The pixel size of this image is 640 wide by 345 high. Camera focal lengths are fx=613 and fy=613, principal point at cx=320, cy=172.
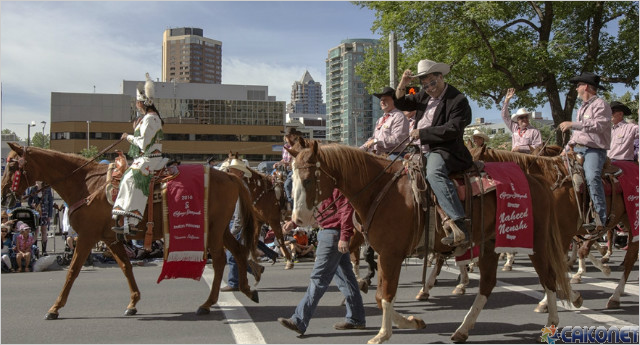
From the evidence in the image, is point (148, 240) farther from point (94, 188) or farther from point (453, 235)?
point (453, 235)

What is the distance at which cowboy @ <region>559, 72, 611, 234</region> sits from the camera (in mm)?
8641

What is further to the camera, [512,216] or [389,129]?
[389,129]

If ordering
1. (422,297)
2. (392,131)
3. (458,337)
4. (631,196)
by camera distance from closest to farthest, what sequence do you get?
(458,337) → (392,131) → (631,196) → (422,297)

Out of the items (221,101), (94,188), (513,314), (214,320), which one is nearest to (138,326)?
(214,320)

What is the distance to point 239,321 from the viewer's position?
26.7 feet

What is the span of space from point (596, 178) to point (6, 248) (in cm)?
1236

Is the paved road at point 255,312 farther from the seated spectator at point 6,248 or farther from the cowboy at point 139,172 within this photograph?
the seated spectator at point 6,248

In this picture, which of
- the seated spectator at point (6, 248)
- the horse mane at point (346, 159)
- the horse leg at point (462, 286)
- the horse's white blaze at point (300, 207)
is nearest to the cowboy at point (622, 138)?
the horse leg at point (462, 286)

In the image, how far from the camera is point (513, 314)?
8.41 meters

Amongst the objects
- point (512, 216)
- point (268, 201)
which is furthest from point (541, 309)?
point (268, 201)

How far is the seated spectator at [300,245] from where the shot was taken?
636 inches

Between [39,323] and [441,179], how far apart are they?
18.3 ft

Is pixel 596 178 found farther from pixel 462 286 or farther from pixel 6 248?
pixel 6 248

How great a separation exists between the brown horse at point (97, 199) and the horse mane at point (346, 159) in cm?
306
